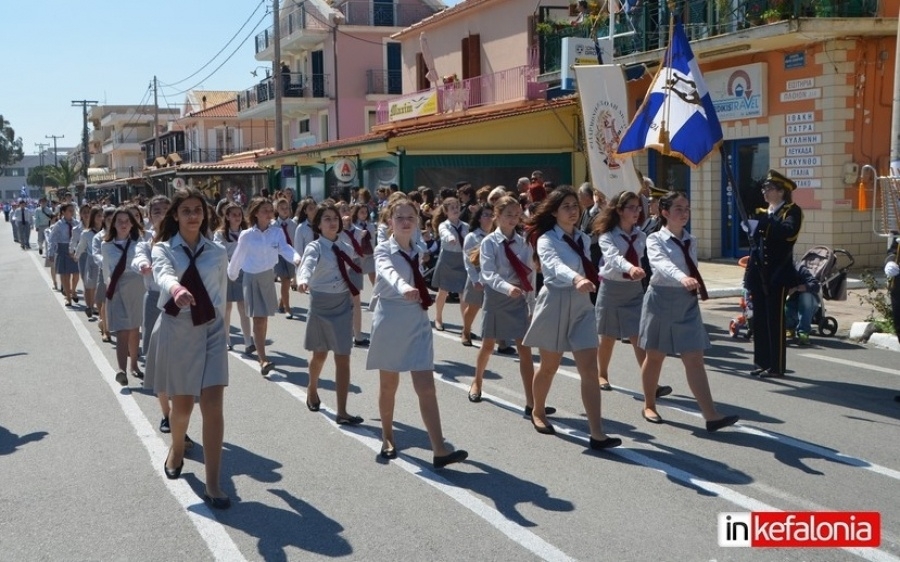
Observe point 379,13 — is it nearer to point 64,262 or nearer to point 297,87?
point 297,87

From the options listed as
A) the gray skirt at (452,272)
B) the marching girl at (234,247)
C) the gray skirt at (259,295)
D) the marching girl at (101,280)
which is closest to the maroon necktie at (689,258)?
the gray skirt at (259,295)

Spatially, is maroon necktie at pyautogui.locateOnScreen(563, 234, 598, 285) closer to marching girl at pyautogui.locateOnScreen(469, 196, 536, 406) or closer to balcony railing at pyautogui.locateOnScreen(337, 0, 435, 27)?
marching girl at pyautogui.locateOnScreen(469, 196, 536, 406)

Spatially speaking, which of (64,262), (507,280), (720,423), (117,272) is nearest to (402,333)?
(507,280)

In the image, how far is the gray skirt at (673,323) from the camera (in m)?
7.55

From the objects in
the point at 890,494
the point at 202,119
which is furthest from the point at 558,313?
the point at 202,119

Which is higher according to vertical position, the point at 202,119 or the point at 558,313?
the point at 202,119

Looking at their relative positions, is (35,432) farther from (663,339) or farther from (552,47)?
(552,47)

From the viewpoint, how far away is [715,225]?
20766 mm

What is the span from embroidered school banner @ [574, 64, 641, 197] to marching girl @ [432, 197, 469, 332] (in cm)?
207

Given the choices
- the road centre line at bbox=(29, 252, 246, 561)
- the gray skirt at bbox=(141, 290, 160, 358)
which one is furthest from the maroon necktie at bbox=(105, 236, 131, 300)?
the gray skirt at bbox=(141, 290, 160, 358)

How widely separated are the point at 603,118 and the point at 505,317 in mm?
6490

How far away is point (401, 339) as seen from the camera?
6770 mm

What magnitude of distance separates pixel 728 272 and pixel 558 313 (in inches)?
472

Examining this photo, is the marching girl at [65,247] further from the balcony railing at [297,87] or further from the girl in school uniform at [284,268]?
the balcony railing at [297,87]
